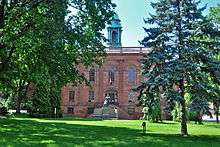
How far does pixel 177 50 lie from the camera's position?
2462 centimetres

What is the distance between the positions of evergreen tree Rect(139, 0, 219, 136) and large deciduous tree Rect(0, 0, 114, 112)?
10.3ft

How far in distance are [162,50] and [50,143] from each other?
10240 mm

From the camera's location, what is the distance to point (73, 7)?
75.5ft

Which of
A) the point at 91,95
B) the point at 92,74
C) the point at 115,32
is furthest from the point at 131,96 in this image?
the point at 115,32

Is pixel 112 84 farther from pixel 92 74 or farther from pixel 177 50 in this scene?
pixel 177 50

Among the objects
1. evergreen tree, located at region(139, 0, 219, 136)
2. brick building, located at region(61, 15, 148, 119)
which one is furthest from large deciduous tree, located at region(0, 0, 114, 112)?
brick building, located at region(61, 15, 148, 119)

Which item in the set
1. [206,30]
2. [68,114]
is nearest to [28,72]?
[206,30]

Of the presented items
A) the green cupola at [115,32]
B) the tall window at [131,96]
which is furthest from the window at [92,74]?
the tall window at [131,96]

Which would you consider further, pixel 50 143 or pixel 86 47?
pixel 86 47

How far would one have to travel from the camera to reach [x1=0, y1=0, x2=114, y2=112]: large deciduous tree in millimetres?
20703

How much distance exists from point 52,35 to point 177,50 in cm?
804

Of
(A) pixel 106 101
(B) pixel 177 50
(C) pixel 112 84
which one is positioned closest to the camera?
(B) pixel 177 50

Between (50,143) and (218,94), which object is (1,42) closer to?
(50,143)

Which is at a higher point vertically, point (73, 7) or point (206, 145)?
point (73, 7)
